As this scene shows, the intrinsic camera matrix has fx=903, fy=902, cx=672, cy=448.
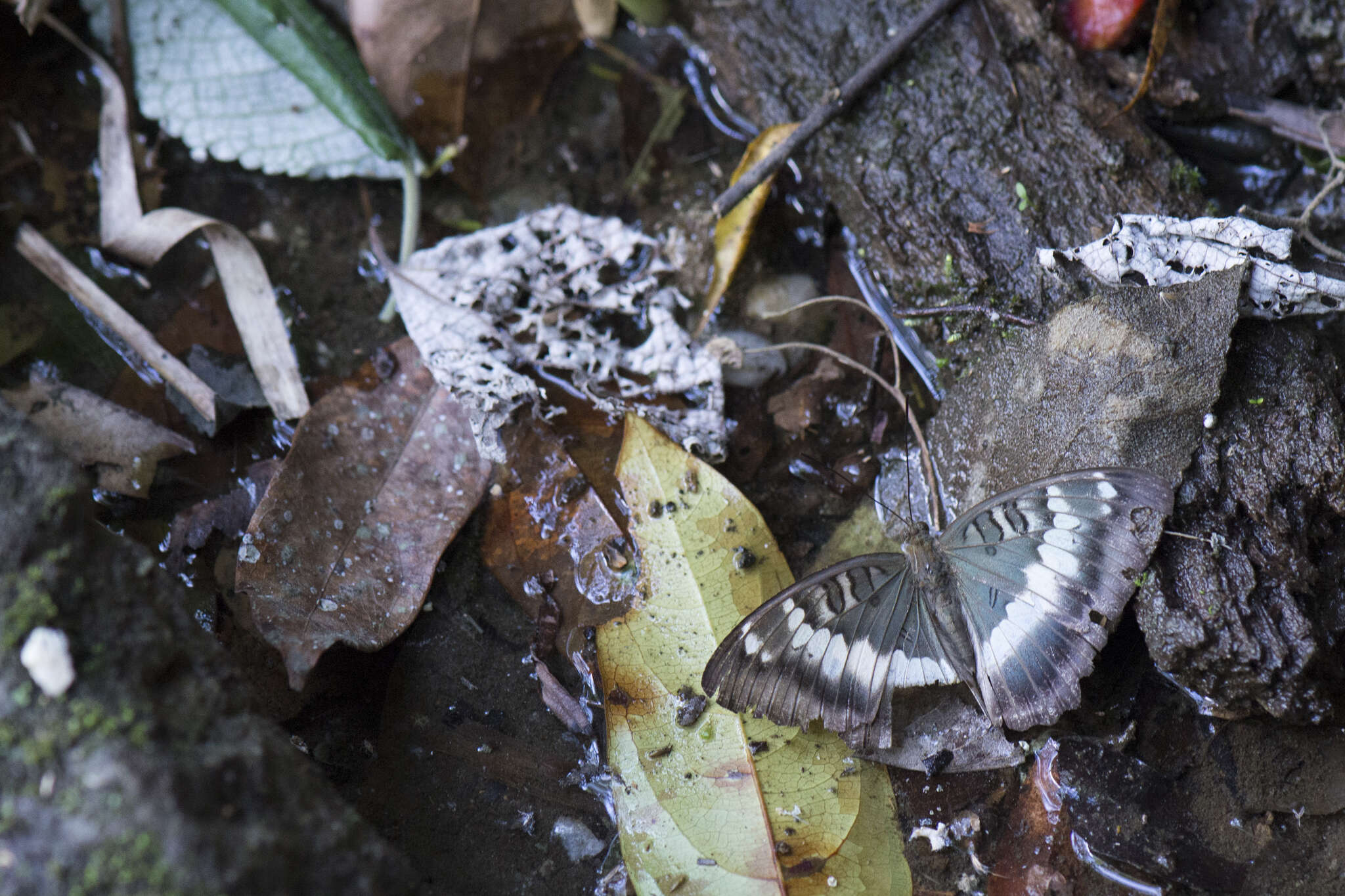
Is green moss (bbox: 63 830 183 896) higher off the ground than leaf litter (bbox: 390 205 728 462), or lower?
higher

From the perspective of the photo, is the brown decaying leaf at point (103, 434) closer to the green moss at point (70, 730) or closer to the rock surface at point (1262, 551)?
the green moss at point (70, 730)

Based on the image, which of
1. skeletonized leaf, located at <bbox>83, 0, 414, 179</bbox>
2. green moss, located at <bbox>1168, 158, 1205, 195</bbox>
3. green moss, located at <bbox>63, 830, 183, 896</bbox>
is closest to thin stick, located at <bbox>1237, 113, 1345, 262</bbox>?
green moss, located at <bbox>1168, 158, 1205, 195</bbox>

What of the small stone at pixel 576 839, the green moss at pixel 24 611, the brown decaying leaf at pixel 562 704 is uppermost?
the green moss at pixel 24 611

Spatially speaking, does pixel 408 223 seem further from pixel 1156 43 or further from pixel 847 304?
pixel 1156 43

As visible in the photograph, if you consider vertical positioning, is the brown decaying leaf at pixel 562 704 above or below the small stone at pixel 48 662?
below

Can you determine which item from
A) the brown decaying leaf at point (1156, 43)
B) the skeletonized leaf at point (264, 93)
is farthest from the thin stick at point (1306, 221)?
the skeletonized leaf at point (264, 93)

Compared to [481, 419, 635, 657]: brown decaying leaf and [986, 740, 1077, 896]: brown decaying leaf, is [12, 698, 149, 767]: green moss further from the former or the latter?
[986, 740, 1077, 896]: brown decaying leaf
